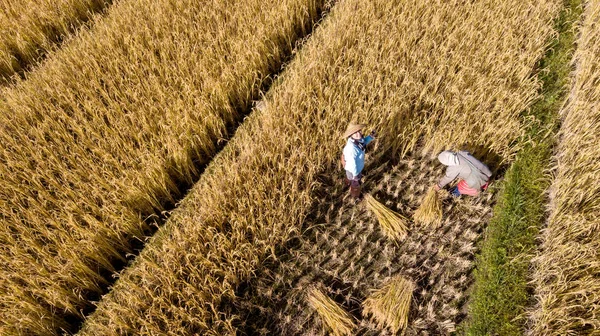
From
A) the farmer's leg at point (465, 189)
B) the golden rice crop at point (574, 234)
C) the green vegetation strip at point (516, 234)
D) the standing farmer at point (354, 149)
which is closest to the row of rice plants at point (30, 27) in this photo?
the standing farmer at point (354, 149)

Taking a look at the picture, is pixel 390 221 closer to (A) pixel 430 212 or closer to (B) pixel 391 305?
(A) pixel 430 212

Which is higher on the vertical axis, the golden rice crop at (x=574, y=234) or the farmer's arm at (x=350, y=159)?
the farmer's arm at (x=350, y=159)

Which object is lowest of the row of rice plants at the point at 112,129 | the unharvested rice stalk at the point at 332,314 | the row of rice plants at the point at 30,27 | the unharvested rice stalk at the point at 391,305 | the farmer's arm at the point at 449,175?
the unharvested rice stalk at the point at 391,305

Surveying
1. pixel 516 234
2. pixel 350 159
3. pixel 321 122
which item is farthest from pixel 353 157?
pixel 516 234

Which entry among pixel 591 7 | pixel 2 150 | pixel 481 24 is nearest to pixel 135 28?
pixel 2 150

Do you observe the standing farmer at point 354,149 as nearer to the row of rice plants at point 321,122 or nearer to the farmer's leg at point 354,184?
the farmer's leg at point 354,184

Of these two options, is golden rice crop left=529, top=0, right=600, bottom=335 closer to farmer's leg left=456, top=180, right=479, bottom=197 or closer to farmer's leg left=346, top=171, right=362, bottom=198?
farmer's leg left=456, top=180, right=479, bottom=197
